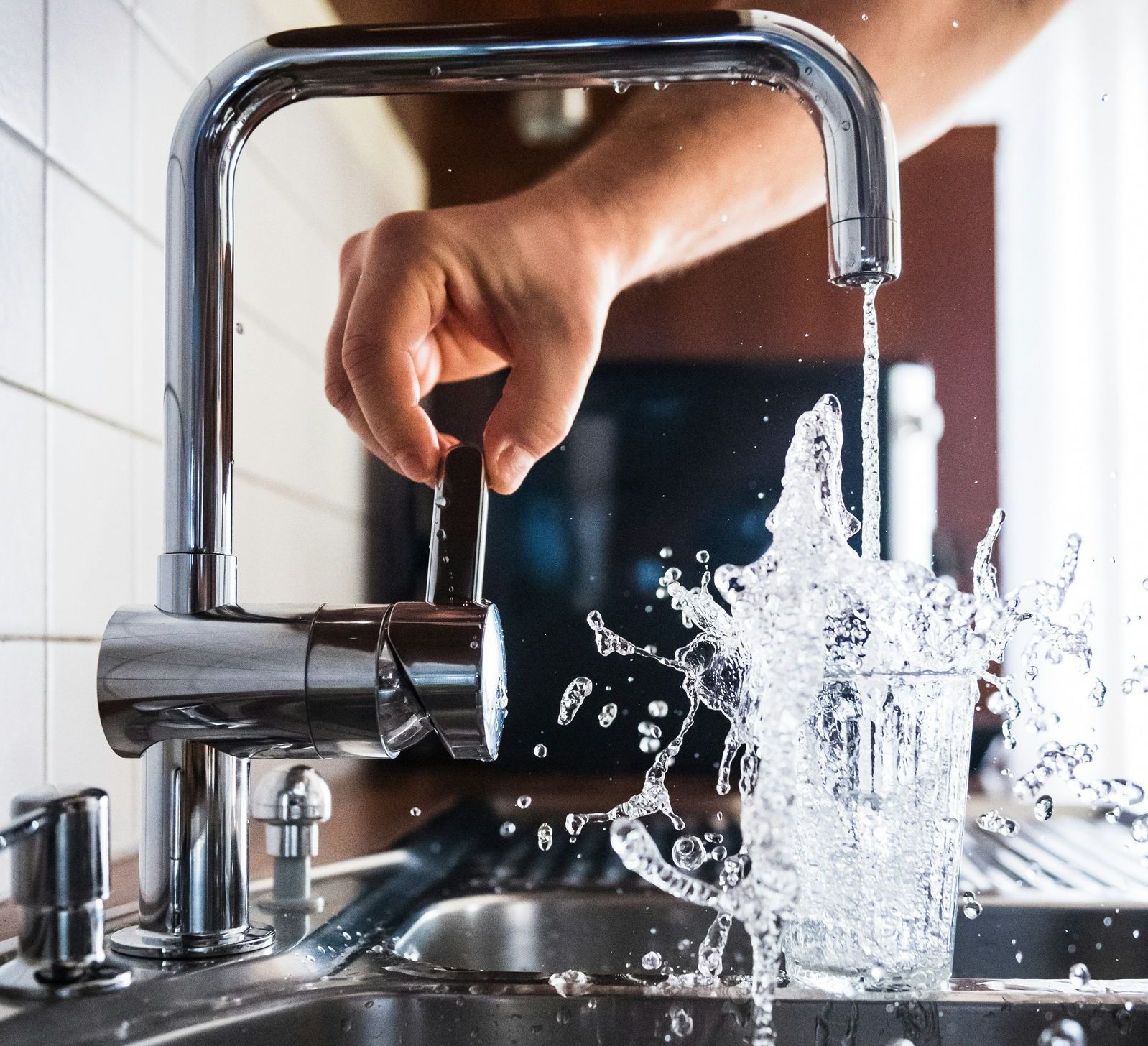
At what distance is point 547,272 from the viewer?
0.86 metres

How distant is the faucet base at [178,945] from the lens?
50 cm

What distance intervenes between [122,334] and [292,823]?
297 mm

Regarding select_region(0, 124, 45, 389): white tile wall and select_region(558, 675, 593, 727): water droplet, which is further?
select_region(558, 675, 593, 727): water droplet

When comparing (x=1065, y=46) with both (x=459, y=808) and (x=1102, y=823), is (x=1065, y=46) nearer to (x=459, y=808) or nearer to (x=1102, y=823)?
(x=1102, y=823)

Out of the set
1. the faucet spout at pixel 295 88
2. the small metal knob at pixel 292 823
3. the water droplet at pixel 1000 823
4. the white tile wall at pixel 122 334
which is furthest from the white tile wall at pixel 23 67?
the water droplet at pixel 1000 823

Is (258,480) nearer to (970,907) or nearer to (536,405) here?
(536,405)

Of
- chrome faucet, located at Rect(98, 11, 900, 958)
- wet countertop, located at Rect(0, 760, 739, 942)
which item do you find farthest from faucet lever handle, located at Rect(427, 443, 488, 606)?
wet countertop, located at Rect(0, 760, 739, 942)

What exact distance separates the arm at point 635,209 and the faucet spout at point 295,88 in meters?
0.24

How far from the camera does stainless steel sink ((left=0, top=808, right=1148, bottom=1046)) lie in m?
0.47

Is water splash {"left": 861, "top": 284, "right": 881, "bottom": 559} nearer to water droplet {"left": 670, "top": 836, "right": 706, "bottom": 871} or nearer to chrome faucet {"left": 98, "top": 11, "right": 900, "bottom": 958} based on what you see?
chrome faucet {"left": 98, "top": 11, "right": 900, "bottom": 958}

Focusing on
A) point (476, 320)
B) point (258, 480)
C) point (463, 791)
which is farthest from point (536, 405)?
point (463, 791)

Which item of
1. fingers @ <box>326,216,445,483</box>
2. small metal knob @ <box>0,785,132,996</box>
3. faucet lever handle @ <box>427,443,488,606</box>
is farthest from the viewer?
fingers @ <box>326,216,445,483</box>

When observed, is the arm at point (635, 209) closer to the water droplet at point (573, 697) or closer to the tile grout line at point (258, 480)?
the tile grout line at point (258, 480)

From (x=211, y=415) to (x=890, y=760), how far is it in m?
0.32
